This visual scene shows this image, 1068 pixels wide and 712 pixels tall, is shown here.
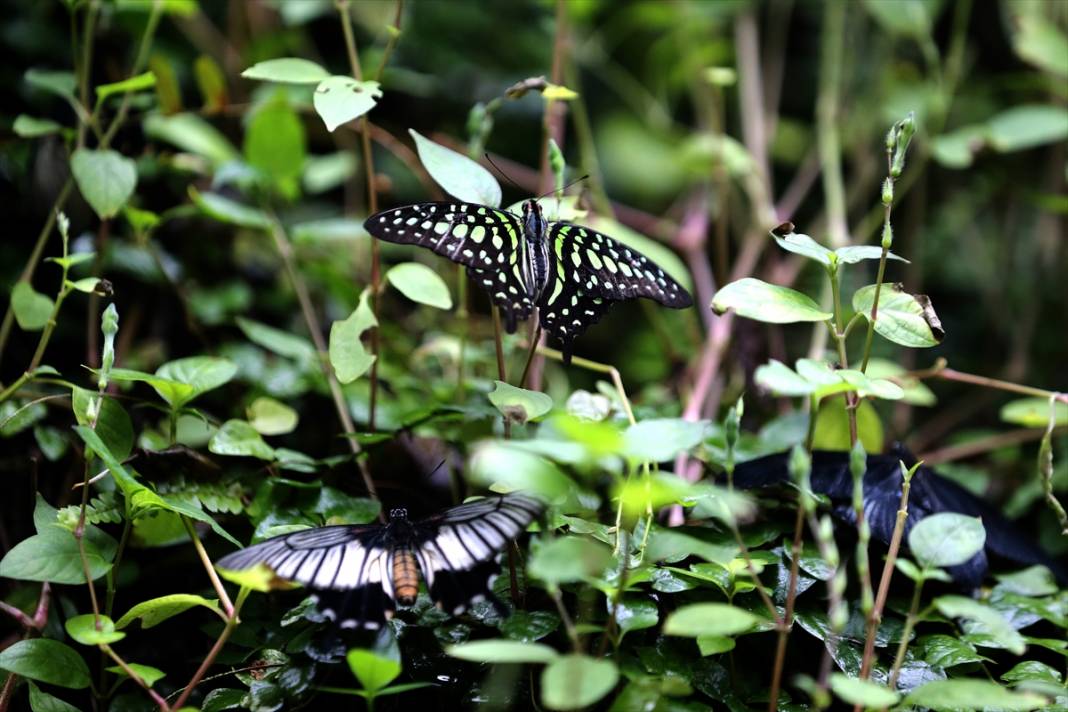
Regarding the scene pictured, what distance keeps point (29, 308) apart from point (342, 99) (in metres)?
0.54

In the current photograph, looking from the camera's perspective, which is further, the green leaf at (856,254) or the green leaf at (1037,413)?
the green leaf at (1037,413)

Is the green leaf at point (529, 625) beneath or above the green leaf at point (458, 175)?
beneath

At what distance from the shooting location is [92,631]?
802 millimetres

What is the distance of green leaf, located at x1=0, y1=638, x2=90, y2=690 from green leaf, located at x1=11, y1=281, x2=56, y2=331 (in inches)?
16.9

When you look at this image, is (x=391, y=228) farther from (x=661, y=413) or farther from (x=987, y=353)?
(x=987, y=353)

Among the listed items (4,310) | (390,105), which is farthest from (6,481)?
(390,105)

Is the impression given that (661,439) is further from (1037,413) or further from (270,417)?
(1037,413)

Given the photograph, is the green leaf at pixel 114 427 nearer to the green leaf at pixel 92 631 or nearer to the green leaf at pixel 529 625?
the green leaf at pixel 92 631

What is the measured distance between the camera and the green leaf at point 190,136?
1.58m

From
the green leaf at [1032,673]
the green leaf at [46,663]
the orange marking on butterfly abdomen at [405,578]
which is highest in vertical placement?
the orange marking on butterfly abdomen at [405,578]

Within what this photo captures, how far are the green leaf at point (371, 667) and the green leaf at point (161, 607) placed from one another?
19 cm

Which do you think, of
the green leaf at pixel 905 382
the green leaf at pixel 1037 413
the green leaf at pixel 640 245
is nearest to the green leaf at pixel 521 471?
the green leaf at pixel 640 245

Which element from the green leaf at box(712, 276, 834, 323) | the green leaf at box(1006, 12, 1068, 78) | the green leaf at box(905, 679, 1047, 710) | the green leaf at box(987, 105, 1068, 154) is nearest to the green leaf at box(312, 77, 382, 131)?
the green leaf at box(712, 276, 834, 323)

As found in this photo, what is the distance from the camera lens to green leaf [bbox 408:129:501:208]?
0.95 meters
